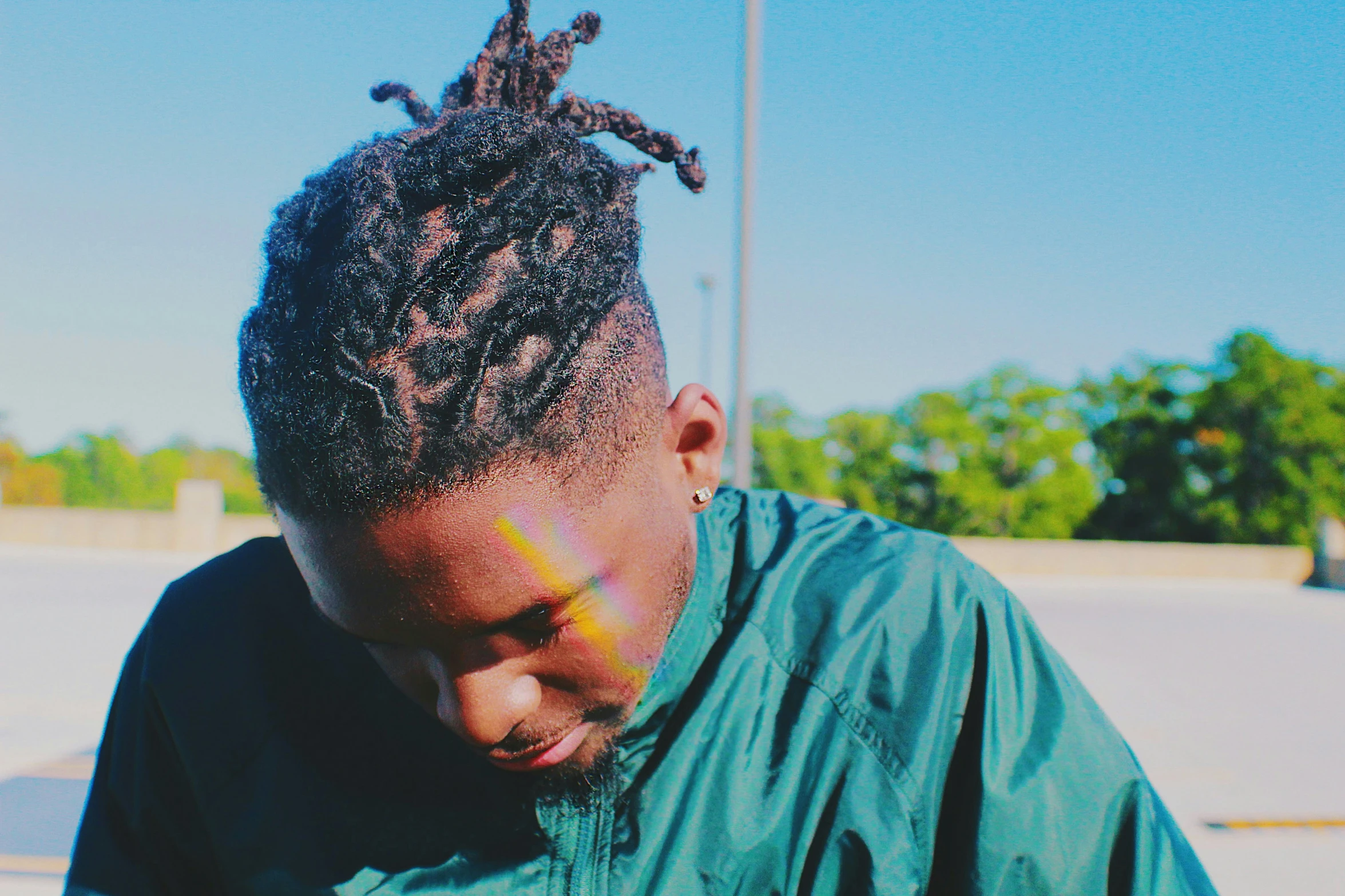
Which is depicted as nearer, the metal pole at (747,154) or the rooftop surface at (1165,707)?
the rooftop surface at (1165,707)

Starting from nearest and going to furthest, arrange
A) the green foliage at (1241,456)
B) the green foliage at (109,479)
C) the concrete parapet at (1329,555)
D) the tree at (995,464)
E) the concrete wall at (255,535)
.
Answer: the concrete wall at (255,535), the concrete parapet at (1329,555), the green foliage at (109,479), the green foliage at (1241,456), the tree at (995,464)

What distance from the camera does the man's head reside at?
1097 millimetres

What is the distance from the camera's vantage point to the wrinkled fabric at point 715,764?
4.23 feet

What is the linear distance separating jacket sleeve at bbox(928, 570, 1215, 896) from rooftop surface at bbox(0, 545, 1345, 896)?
2.94 m

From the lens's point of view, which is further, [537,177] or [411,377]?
[537,177]

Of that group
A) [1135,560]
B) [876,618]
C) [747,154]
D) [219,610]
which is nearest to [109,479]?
[747,154]

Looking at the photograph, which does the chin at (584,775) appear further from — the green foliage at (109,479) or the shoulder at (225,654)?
the green foliage at (109,479)

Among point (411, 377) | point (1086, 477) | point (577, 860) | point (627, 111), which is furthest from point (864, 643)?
point (1086, 477)

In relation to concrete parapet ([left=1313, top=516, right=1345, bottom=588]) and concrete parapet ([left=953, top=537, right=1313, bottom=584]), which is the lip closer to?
concrete parapet ([left=953, top=537, right=1313, bottom=584])

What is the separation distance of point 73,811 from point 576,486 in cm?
413

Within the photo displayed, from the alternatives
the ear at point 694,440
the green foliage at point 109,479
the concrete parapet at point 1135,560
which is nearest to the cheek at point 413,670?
the ear at point 694,440

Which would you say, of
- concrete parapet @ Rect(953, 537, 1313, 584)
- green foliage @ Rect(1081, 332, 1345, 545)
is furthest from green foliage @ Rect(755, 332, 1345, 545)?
concrete parapet @ Rect(953, 537, 1313, 584)

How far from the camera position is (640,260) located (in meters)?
1.40

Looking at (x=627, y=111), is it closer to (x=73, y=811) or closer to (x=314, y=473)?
(x=314, y=473)
